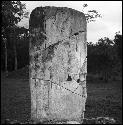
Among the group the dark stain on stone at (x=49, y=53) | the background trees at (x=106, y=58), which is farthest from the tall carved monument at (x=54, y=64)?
the background trees at (x=106, y=58)

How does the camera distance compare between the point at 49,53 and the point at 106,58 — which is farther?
the point at 106,58

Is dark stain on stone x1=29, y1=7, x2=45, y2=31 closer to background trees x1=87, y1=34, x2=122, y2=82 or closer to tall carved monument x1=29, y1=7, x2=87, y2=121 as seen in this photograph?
tall carved monument x1=29, y1=7, x2=87, y2=121

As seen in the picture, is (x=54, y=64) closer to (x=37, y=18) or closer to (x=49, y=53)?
(x=49, y=53)

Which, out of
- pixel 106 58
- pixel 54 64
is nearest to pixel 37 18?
pixel 54 64

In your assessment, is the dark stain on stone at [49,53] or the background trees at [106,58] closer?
the dark stain on stone at [49,53]

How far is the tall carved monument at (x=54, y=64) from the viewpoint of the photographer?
470cm

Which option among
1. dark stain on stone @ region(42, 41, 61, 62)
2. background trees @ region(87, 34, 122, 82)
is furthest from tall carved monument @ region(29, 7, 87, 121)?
background trees @ region(87, 34, 122, 82)

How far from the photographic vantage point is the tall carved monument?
4.70 metres

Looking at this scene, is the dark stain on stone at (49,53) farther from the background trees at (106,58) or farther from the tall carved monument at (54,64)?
the background trees at (106,58)

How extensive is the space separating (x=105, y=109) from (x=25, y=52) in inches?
1406

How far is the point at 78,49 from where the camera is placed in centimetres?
488

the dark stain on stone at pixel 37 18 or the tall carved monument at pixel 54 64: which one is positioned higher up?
the dark stain on stone at pixel 37 18

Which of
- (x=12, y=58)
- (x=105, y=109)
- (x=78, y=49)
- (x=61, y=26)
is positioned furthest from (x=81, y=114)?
(x=12, y=58)

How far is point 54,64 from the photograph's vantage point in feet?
15.5
